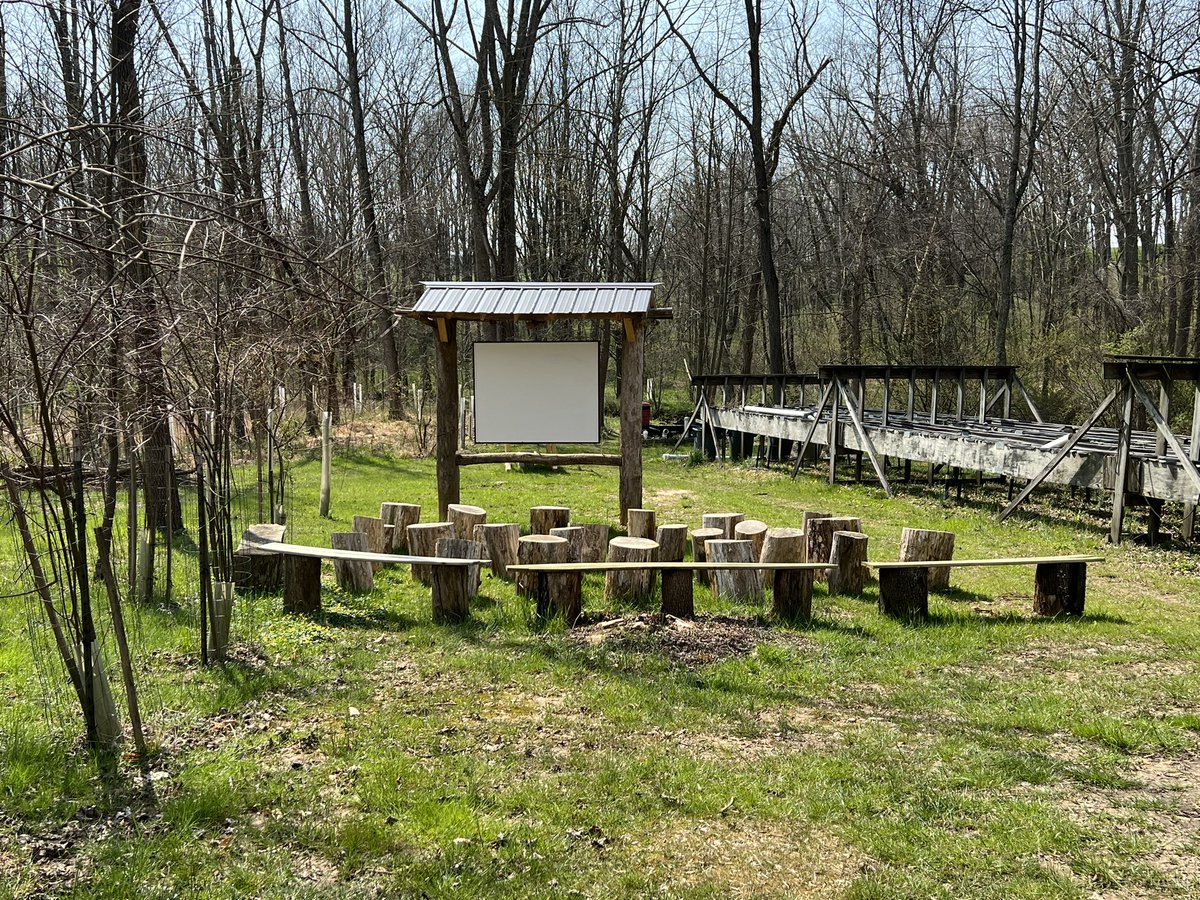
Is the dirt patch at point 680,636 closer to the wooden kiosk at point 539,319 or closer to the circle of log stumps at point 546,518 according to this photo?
the circle of log stumps at point 546,518

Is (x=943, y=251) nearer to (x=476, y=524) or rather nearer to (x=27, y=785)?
(x=476, y=524)

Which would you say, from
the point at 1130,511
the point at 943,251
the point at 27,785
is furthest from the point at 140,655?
the point at 943,251

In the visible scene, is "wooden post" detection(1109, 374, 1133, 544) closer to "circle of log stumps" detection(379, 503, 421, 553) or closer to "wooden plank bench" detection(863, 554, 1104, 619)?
"wooden plank bench" detection(863, 554, 1104, 619)

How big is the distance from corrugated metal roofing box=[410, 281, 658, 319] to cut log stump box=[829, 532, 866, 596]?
3.22m

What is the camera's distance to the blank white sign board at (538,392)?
10.1 meters

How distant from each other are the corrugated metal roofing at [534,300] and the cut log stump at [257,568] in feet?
9.20

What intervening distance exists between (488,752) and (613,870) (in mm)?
1164

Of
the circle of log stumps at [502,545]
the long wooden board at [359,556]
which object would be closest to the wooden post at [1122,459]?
the circle of log stumps at [502,545]

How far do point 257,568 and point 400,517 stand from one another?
1.86 m

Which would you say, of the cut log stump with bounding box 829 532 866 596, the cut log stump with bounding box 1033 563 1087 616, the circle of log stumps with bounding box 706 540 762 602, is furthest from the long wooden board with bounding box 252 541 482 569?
the cut log stump with bounding box 1033 563 1087 616

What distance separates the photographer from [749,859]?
350cm

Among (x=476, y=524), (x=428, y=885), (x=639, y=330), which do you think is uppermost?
(x=639, y=330)

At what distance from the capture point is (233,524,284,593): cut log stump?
23.6ft

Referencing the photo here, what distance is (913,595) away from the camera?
6824 mm
